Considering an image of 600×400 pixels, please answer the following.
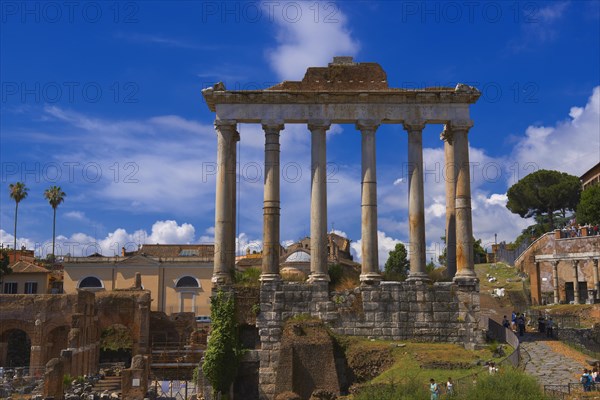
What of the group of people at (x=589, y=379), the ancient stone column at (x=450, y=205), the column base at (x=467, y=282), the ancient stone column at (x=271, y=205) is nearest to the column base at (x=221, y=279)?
the ancient stone column at (x=271, y=205)

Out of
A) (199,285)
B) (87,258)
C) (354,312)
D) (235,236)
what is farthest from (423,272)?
(87,258)

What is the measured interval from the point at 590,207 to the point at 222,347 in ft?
140

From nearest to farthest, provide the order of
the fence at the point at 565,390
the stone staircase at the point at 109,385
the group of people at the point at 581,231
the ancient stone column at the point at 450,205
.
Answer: the fence at the point at 565,390, the ancient stone column at the point at 450,205, the stone staircase at the point at 109,385, the group of people at the point at 581,231

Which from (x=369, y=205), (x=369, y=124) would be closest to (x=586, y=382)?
(x=369, y=205)

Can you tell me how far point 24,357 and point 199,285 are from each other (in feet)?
54.8

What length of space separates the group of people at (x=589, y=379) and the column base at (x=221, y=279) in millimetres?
13569

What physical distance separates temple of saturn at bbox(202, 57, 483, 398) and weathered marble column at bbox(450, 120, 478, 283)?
42 millimetres

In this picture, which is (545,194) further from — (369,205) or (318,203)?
(318,203)

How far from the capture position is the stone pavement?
67.2 feet

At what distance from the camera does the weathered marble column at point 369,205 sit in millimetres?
27641

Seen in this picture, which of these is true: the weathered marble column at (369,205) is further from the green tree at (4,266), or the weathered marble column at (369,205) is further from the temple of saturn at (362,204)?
the green tree at (4,266)

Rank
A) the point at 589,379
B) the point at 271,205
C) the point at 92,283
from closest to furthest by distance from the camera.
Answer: the point at 589,379 → the point at 271,205 → the point at 92,283

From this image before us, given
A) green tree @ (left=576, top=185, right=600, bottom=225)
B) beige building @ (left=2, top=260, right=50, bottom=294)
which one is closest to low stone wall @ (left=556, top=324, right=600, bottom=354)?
green tree @ (left=576, top=185, right=600, bottom=225)

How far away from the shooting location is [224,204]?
2808cm
